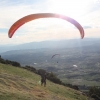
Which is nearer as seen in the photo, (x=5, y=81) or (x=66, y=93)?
(x=5, y=81)

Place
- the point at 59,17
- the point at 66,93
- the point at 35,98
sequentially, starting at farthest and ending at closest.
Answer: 1. the point at 66,93
2. the point at 35,98
3. the point at 59,17

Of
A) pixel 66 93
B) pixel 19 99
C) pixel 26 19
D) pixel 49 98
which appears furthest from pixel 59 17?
pixel 66 93

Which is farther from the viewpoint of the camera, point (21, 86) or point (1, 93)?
point (21, 86)

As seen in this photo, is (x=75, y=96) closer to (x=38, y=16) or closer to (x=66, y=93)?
(x=66, y=93)

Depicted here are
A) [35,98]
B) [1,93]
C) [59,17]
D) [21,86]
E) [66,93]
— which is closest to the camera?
[59,17]

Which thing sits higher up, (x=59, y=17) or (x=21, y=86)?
(x=59, y=17)

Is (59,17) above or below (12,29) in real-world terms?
above

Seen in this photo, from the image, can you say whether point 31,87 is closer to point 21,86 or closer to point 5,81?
point 21,86

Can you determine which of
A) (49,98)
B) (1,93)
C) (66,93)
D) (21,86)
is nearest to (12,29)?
(1,93)

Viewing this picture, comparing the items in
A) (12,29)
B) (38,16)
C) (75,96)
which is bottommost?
(75,96)
